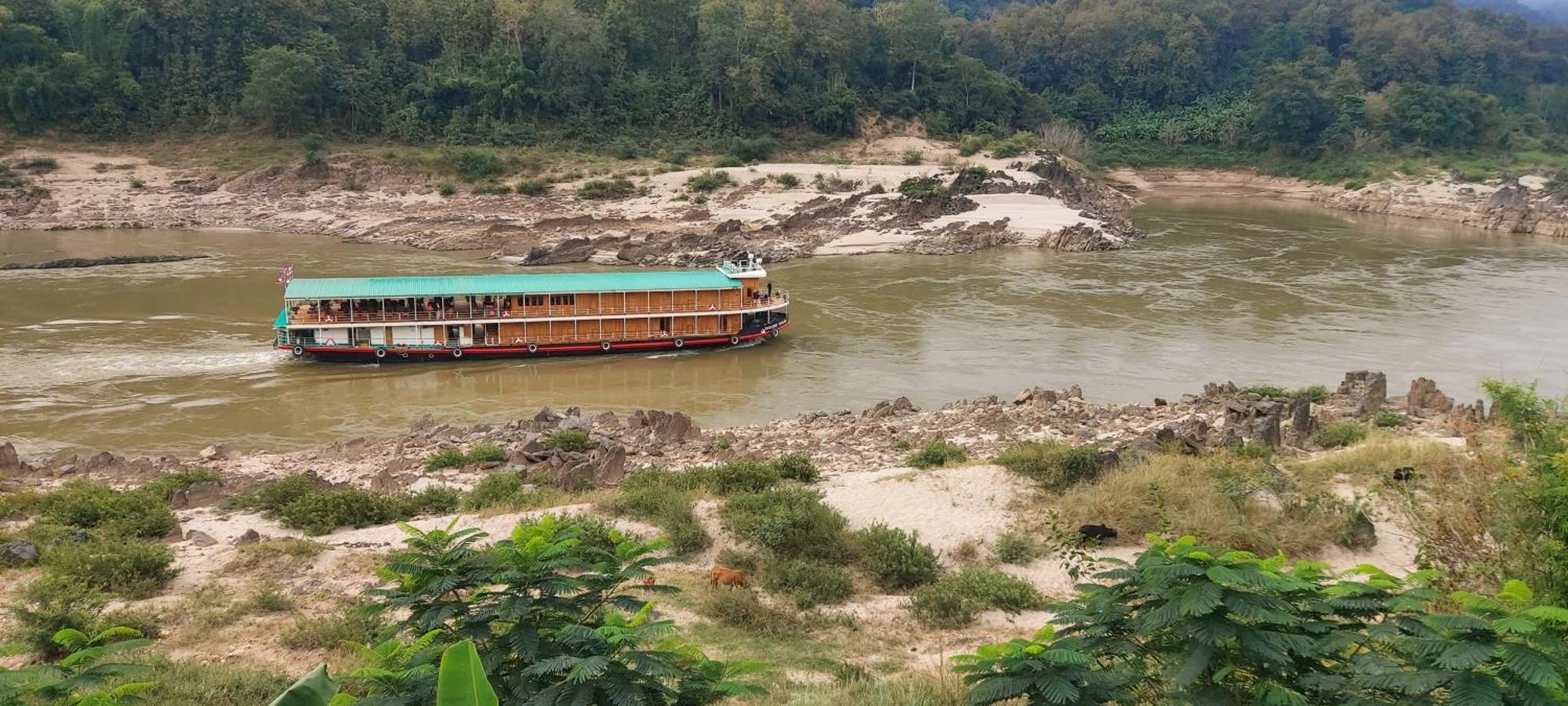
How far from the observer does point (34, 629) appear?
10375 mm

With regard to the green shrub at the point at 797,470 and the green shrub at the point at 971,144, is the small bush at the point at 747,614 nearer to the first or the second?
the green shrub at the point at 797,470

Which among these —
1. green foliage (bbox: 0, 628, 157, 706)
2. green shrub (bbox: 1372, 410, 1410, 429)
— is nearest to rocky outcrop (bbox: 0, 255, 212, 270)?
green foliage (bbox: 0, 628, 157, 706)

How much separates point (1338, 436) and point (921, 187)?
35.7 metres

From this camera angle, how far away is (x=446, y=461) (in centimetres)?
1898

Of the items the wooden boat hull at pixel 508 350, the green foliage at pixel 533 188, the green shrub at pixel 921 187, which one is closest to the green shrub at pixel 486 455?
the wooden boat hull at pixel 508 350

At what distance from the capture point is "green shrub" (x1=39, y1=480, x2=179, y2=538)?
48.3ft

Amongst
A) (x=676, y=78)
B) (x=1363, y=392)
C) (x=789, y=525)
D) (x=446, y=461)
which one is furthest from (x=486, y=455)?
(x=676, y=78)

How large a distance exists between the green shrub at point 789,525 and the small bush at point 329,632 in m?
4.98

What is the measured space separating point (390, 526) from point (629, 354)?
15.4 metres

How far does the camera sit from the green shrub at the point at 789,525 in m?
13.7

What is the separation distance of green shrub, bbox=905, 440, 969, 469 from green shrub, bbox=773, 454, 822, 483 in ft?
6.08

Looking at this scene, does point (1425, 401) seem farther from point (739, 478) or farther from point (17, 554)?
point (17, 554)

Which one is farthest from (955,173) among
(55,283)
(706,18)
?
(55,283)

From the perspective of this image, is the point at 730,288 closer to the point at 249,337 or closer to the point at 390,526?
the point at 249,337
